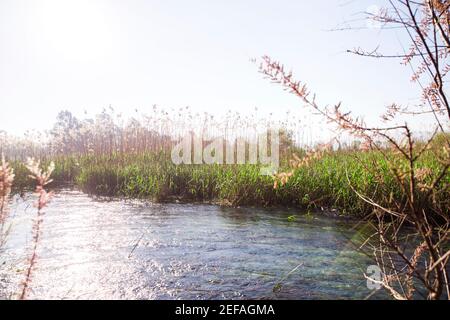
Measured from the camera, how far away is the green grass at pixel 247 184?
23.7 ft

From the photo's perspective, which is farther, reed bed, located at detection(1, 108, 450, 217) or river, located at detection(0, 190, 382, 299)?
reed bed, located at detection(1, 108, 450, 217)

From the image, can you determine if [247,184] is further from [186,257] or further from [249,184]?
[186,257]

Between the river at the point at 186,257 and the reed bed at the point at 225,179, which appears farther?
the reed bed at the point at 225,179

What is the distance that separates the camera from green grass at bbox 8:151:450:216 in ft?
23.7

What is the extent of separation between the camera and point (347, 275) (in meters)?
3.89

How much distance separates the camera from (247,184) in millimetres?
8094

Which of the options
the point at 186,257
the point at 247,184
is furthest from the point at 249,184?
the point at 186,257

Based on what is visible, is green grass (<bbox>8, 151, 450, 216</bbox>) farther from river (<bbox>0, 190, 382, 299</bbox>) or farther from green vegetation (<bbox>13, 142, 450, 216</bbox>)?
river (<bbox>0, 190, 382, 299</bbox>)

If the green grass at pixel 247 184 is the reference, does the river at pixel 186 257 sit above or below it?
below

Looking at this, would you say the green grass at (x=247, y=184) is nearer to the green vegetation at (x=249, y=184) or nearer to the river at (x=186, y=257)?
the green vegetation at (x=249, y=184)

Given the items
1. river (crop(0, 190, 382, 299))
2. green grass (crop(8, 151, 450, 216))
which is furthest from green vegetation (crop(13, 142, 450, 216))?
river (crop(0, 190, 382, 299))

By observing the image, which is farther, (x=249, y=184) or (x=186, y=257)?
(x=249, y=184)

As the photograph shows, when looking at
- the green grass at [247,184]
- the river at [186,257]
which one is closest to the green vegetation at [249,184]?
the green grass at [247,184]

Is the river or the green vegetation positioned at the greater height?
the green vegetation
